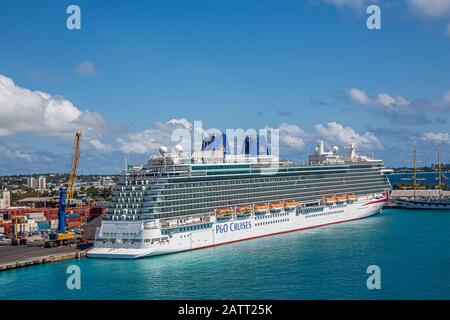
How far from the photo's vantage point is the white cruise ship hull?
156 feet

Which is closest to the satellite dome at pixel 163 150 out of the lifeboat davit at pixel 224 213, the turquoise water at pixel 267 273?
the lifeboat davit at pixel 224 213

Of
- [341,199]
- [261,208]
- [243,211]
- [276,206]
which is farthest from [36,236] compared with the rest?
[341,199]

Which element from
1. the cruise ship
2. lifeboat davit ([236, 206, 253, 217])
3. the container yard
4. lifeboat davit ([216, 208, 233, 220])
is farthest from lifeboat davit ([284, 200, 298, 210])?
the container yard

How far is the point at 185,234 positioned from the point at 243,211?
1037 centimetres

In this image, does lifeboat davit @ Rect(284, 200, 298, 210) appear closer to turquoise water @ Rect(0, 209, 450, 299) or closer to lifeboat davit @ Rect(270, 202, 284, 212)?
lifeboat davit @ Rect(270, 202, 284, 212)

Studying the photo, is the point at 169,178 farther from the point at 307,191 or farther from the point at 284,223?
the point at 307,191

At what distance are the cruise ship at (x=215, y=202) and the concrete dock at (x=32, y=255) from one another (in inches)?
98.8

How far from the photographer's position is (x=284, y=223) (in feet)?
210

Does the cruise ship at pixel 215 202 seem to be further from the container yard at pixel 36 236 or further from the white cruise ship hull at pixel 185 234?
the container yard at pixel 36 236

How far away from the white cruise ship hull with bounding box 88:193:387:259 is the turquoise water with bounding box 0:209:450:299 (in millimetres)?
1021

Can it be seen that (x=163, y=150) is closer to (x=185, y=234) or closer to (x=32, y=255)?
(x=185, y=234)

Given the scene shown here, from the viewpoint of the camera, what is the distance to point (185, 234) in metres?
50.4

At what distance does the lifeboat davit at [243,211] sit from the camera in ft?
190
